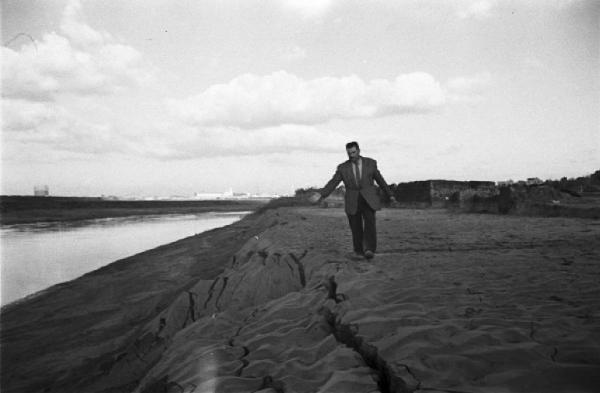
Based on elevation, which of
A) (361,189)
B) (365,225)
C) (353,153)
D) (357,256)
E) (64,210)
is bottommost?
(357,256)

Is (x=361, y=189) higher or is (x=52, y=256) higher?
(x=361, y=189)

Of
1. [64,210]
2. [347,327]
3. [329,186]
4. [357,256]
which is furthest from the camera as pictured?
[64,210]

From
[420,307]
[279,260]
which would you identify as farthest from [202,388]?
[279,260]

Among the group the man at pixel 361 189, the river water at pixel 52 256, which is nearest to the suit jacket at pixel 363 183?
the man at pixel 361 189

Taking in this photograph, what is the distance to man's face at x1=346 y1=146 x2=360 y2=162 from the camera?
568cm

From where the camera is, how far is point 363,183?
5730mm

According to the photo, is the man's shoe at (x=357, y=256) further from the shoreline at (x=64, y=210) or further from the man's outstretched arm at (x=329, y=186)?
the shoreline at (x=64, y=210)

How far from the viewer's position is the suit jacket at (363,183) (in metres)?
5.71

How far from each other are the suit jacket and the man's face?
0.08m

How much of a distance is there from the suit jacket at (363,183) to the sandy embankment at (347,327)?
96 cm

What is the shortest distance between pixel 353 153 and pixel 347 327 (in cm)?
320

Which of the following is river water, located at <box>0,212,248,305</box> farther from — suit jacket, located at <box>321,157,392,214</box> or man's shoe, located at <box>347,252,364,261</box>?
suit jacket, located at <box>321,157,392,214</box>

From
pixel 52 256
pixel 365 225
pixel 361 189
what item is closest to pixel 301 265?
pixel 365 225

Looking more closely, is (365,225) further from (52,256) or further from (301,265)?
(52,256)
